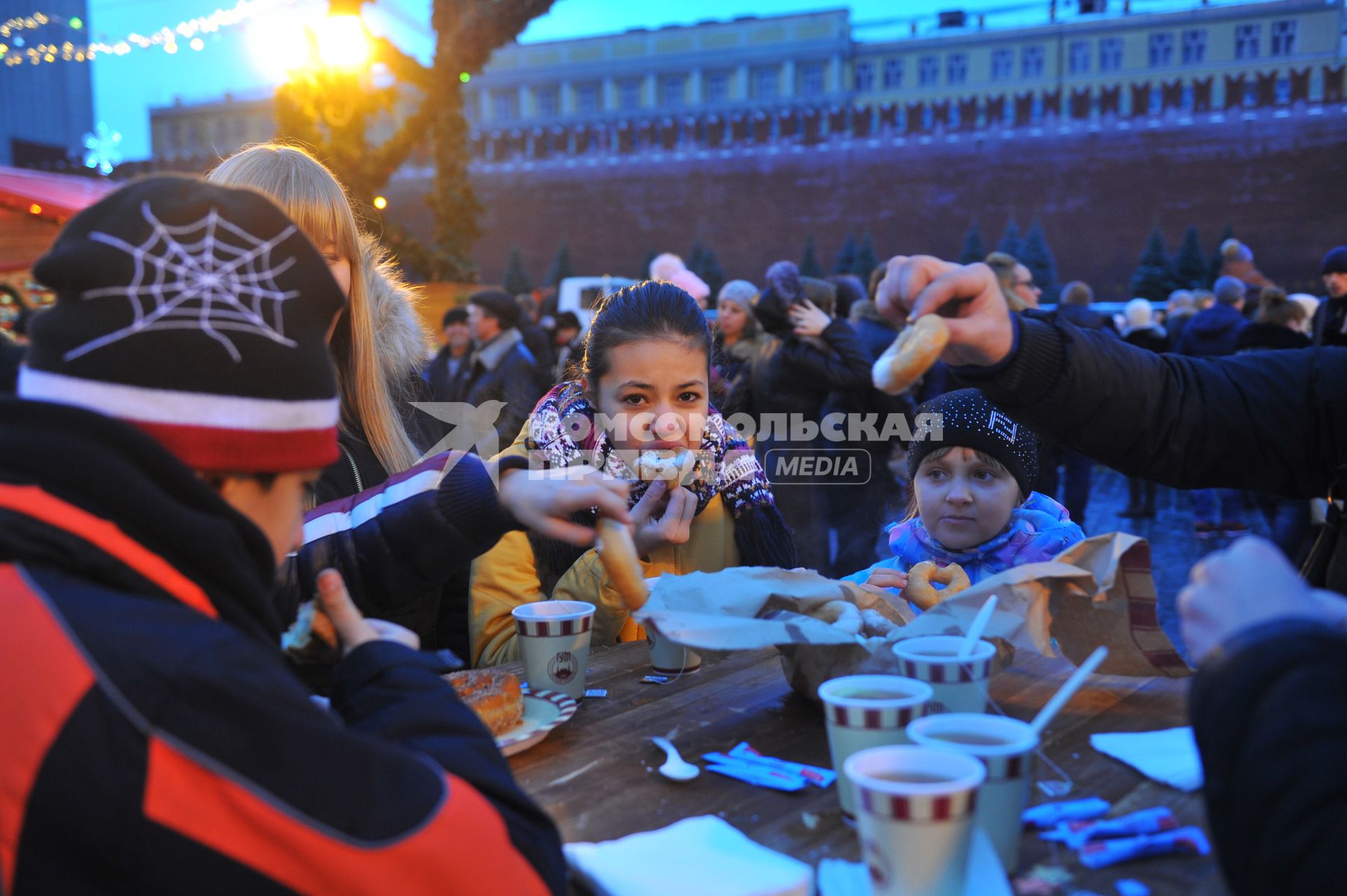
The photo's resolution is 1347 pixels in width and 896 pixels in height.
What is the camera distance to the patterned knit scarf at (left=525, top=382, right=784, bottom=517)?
2283 mm

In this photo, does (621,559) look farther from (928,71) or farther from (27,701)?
(928,71)

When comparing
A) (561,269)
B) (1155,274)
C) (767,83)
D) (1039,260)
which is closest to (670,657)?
(1155,274)

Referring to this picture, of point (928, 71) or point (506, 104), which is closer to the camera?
point (928, 71)

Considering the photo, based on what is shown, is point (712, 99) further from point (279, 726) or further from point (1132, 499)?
point (279, 726)

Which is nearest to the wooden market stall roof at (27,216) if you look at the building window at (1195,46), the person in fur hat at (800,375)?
the person in fur hat at (800,375)

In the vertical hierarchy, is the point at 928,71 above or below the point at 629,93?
below

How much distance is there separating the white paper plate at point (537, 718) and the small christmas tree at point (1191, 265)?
21082mm

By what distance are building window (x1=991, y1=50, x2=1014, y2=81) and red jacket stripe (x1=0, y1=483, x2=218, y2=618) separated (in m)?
42.3

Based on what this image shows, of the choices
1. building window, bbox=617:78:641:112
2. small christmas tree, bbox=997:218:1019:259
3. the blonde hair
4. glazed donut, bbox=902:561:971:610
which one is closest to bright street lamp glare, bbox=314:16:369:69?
the blonde hair

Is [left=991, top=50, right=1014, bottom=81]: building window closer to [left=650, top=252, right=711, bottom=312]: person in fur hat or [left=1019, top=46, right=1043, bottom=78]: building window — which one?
[left=1019, top=46, right=1043, bottom=78]: building window

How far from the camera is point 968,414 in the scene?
7.85 feet

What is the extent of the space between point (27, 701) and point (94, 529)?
136 mm

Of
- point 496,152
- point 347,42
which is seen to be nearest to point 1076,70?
point 496,152

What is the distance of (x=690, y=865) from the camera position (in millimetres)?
948
